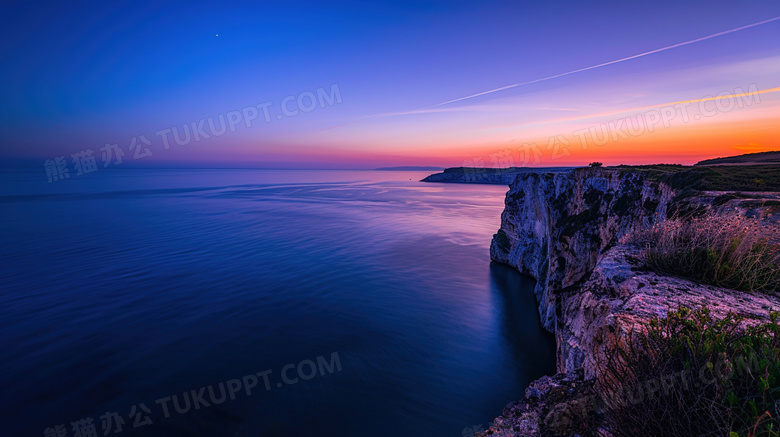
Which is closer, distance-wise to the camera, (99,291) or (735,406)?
(735,406)

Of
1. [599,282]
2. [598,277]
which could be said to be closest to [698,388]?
[599,282]

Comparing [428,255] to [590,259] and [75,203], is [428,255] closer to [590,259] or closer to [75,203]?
[590,259]

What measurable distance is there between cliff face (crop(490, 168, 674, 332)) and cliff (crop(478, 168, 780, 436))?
0.04 m

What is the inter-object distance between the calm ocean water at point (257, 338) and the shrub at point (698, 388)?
29.6 feet

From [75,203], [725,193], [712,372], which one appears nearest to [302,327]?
[712,372]

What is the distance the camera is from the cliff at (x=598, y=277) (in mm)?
3758

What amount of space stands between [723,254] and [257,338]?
51.0ft

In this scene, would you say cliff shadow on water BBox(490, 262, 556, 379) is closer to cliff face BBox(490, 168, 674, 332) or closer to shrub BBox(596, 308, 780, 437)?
cliff face BBox(490, 168, 674, 332)

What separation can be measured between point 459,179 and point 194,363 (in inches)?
A: 6635

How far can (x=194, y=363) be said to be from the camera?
11.6 m

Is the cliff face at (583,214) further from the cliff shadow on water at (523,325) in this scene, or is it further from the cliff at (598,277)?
the cliff shadow on water at (523,325)

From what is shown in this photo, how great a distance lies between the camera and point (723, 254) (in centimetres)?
466

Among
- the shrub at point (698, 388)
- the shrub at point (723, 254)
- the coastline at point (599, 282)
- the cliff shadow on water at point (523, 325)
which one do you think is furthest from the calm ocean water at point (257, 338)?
the shrub at point (698, 388)

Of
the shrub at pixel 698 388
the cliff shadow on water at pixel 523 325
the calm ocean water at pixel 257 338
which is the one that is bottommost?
the cliff shadow on water at pixel 523 325
